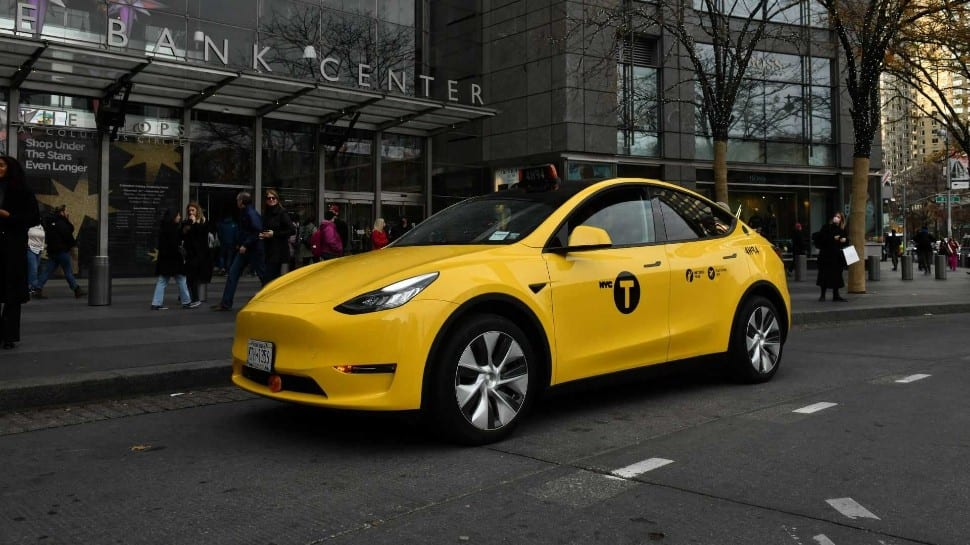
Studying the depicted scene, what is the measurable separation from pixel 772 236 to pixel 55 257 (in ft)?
77.5

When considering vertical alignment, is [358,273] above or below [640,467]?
above

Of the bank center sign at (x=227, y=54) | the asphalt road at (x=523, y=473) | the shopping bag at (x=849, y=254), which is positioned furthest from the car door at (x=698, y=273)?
the bank center sign at (x=227, y=54)

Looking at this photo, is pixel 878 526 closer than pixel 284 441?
Yes

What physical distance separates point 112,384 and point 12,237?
230 cm

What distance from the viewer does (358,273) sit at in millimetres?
4688

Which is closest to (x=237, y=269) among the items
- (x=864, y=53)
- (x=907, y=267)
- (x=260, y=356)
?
(x=260, y=356)

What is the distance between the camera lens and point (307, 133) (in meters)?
21.9

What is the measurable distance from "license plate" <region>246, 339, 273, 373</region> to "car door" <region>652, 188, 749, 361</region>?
2.82 metres

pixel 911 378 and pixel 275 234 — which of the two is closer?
pixel 911 378

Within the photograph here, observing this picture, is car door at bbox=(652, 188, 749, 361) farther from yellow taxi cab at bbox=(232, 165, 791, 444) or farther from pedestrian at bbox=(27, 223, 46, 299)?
pedestrian at bbox=(27, 223, 46, 299)

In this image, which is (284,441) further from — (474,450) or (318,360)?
(474,450)

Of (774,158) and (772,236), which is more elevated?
(774,158)

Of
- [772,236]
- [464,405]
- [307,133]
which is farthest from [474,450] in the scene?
[772,236]

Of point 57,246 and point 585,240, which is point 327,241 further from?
point 585,240
